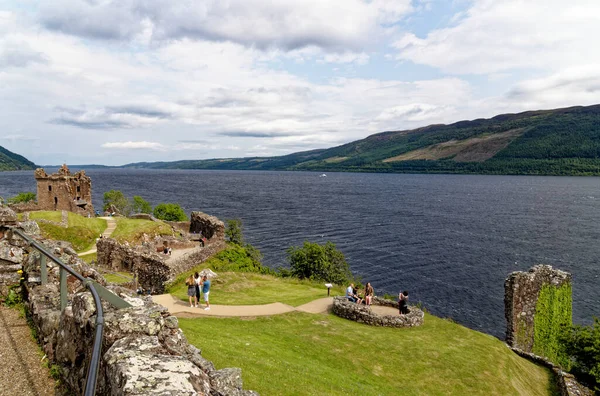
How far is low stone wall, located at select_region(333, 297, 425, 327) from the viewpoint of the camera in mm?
27250

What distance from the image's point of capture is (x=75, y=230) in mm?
49281

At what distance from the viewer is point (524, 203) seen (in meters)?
152

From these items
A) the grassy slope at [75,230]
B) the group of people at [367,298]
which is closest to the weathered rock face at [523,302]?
the group of people at [367,298]

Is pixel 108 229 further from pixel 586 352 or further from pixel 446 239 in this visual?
pixel 446 239

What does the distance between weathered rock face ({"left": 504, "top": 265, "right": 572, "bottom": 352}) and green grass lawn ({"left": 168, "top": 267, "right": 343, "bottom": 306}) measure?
16.1 meters

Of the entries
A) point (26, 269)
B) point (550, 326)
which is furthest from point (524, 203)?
point (26, 269)

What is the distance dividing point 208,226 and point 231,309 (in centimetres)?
3222

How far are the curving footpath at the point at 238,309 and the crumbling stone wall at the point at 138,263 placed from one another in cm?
878

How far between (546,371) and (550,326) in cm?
844

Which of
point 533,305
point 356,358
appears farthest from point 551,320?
point 356,358

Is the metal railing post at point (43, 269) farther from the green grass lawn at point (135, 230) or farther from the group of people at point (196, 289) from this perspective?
the green grass lawn at point (135, 230)

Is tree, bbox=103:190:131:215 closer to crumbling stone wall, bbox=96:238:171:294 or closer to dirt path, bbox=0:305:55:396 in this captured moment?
crumbling stone wall, bbox=96:238:171:294

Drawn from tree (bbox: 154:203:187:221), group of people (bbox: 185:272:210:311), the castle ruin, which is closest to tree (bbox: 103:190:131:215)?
tree (bbox: 154:203:187:221)

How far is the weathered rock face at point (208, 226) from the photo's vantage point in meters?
53.5
